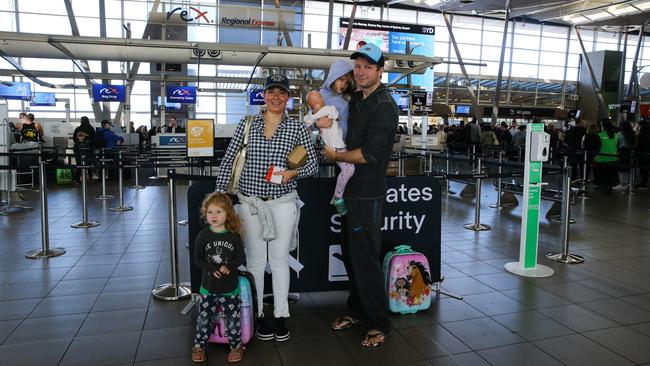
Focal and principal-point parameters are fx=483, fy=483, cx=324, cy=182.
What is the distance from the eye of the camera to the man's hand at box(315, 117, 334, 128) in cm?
301

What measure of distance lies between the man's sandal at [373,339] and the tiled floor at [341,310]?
0.05 meters

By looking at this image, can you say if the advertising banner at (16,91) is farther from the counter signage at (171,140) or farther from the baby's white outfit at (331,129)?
the baby's white outfit at (331,129)

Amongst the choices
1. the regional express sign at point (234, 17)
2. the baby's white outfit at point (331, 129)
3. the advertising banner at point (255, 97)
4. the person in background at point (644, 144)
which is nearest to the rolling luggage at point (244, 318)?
the baby's white outfit at point (331, 129)

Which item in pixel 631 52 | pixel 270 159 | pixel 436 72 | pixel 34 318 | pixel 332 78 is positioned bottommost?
pixel 34 318

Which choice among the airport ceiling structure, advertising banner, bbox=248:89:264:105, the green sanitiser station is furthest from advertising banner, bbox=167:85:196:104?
the green sanitiser station

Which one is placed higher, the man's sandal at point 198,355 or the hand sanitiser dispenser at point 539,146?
the hand sanitiser dispenser at point 539,146

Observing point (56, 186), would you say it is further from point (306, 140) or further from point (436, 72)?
point (436, 72)

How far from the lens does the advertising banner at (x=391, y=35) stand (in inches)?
779

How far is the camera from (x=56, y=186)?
12.0 m

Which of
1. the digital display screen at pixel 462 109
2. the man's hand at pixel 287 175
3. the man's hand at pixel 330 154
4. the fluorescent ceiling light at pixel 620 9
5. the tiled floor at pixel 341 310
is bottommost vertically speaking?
the tiled floor at pixel 341 310

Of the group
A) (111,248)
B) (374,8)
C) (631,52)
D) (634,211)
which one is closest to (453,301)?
(111,248)

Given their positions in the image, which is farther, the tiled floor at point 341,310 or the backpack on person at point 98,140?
the backpack on person at point 98,140

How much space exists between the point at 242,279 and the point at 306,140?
99 centimetres

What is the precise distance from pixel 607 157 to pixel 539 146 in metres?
8.16
